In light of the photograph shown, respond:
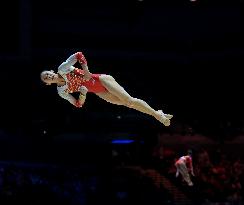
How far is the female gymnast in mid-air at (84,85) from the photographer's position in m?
8.88

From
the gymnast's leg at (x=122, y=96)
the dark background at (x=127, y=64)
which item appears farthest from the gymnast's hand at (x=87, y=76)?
the dark background at (x=127, y=64)

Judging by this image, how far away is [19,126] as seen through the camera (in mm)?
17438

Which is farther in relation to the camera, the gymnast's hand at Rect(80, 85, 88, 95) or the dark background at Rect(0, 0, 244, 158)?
the dark background at Rect(0, 0, 244, 158)

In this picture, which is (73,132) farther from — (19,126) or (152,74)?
(152,74)

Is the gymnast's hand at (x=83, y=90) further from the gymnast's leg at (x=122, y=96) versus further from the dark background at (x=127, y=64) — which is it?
the dark background at (x=127, y=64)

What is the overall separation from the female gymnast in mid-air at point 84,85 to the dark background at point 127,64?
26.1ft

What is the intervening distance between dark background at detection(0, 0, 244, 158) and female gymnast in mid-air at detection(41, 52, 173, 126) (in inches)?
313

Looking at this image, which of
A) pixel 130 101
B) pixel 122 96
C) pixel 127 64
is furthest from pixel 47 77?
pixel 127 64

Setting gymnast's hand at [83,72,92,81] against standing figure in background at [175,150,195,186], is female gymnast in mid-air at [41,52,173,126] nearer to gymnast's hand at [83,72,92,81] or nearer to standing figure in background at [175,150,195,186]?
gymnast's hand at [83,72,92,81]

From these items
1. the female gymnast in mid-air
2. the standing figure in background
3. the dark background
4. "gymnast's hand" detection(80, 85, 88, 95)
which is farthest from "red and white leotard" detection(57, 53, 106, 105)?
the dark background

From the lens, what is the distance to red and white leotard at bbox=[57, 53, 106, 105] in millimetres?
8883

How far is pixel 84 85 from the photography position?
9312mm

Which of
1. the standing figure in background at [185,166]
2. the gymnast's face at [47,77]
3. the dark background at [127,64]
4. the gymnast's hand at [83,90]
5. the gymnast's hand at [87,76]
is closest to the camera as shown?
the gymnast's face at [47,77]

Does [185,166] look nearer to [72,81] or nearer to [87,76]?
[87,76]
